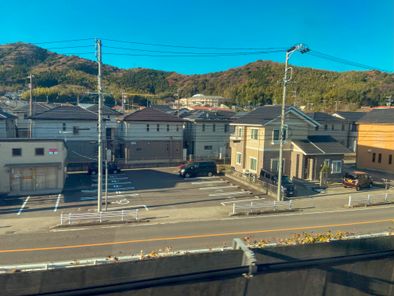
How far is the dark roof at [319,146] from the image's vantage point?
993 inches

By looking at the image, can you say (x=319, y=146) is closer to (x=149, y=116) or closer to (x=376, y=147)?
(x=376, y=147)

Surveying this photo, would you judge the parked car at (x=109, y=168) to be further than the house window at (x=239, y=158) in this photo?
No

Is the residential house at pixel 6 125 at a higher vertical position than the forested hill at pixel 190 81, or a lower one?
lower

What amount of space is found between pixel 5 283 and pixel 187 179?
23.1 m

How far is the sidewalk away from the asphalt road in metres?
0.74

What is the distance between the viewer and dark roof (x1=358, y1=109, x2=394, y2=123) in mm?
30883

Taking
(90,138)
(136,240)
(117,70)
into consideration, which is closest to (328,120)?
(90,138)

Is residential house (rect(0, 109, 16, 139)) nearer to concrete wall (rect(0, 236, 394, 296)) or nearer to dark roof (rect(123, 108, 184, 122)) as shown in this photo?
dark roof (rect(123, 108, 184, 122))

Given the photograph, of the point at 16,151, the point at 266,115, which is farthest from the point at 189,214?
the point at 266,115

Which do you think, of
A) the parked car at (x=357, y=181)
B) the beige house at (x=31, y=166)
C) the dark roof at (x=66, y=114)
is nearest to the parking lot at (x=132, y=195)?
the beige house at (x=31, y=166)

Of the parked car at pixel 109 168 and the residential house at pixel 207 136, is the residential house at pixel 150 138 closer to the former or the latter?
the residential house at pixel 207 136

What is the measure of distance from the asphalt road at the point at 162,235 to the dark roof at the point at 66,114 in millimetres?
19136

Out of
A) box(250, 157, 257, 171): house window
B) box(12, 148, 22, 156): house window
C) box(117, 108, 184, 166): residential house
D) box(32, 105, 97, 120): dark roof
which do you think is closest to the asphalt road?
box(12, 148, 22, 156): house window

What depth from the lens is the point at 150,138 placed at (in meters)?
34.3
